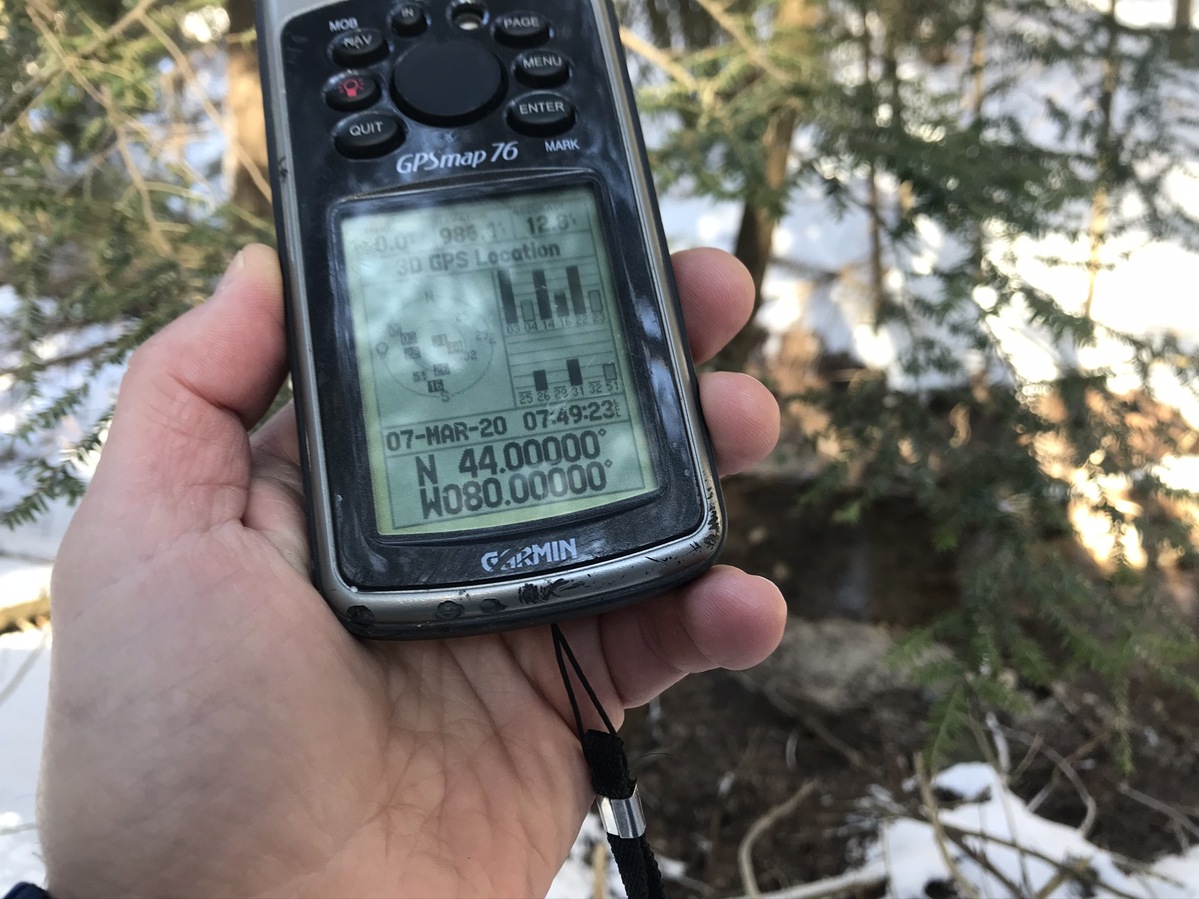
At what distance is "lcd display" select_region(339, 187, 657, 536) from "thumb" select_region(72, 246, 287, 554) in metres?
0.11

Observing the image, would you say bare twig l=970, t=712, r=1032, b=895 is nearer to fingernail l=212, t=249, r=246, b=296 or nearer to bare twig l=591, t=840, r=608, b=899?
bare twig l=591, t=840, r=608, b=899

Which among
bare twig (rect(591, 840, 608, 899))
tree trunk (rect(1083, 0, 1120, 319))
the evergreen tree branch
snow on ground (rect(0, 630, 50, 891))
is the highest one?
the evergreen tree branch

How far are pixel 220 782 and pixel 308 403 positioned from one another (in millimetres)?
387

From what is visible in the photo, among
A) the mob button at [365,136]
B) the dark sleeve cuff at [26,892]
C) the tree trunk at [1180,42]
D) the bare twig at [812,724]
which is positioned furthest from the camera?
the bare twig at [812,724]

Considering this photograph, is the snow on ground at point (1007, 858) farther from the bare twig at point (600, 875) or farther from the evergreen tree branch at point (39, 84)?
the evergreen tree branch at point (39, 84)

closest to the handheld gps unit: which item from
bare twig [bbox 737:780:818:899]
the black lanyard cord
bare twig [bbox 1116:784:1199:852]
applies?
the black lanyard cord

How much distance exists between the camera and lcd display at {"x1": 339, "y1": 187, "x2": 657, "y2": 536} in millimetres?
972

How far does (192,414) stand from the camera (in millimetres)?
936

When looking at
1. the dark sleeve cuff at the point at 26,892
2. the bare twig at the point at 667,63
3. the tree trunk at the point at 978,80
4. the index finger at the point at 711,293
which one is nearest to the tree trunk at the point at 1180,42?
the tree trunk at the point at 978,80

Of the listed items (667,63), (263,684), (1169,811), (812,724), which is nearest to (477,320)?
(263,684)

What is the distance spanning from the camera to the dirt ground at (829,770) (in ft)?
4.87

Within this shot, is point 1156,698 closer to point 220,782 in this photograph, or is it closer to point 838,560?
point 838,560

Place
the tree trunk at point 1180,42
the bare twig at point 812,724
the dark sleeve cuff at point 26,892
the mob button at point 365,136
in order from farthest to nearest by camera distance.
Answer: the bare twig at point 812,724 → the tree trunk at point 1180,42 → the mob button at point 365,136 → the dark sleeve cuff at point 26,892

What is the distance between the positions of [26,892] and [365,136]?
0.82 meters
